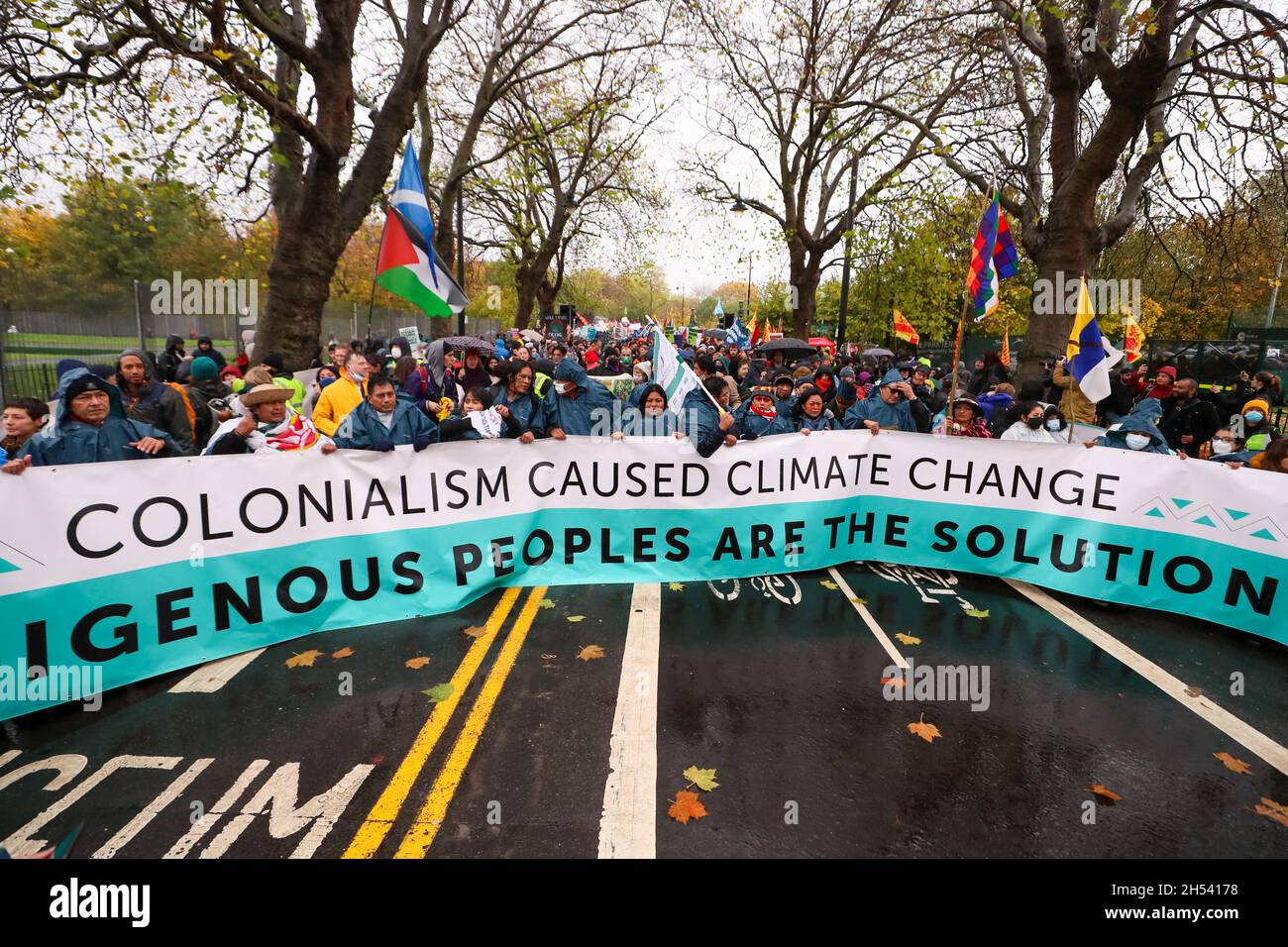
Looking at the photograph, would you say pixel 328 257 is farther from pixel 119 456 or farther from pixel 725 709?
pixel 725 709

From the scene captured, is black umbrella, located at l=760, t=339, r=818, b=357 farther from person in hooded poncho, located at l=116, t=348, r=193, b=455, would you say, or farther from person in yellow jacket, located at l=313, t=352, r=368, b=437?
person in hooded poncho, located at l=116, t=348, r=193, b=455

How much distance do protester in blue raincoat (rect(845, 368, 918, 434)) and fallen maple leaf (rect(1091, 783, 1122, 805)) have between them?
3.98 meters

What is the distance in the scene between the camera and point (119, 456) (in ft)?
14.4

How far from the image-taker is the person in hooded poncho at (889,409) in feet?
22.2

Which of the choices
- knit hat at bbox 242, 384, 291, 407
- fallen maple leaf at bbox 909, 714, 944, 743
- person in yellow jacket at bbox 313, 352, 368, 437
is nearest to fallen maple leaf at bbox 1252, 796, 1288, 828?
fallen maple leaf at bbox 909, 714, 944, 743

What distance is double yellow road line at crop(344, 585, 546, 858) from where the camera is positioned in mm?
2820

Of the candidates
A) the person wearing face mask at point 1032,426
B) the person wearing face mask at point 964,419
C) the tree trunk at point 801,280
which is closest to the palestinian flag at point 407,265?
the person wearing face mask at point 964,419

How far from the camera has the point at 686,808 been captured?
3059mm

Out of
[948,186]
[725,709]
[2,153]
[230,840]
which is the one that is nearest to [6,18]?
[2,153]

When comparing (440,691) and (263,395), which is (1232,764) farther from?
(263,395)

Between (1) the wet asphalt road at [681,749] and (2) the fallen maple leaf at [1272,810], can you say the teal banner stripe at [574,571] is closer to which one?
(1) the wet asphalt road at [681,749]

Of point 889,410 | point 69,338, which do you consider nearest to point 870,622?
point 889,410

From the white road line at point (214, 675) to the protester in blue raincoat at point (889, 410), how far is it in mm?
5545
